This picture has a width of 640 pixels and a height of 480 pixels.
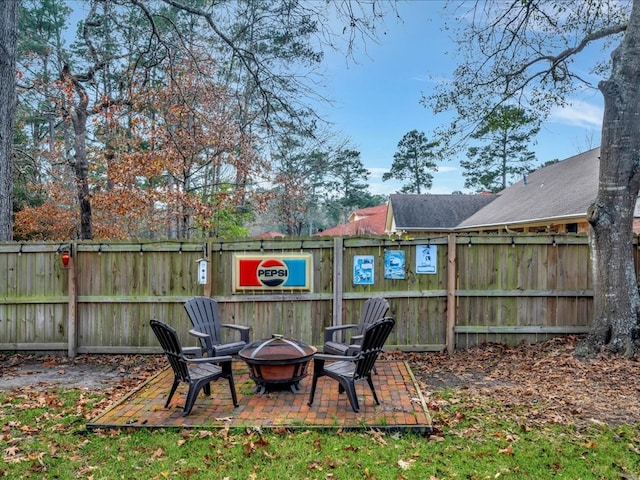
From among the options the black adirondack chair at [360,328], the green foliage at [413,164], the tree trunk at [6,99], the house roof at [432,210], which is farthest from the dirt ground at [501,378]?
the green foliage at [413,164]

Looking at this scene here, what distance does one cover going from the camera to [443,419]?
3.90 meters

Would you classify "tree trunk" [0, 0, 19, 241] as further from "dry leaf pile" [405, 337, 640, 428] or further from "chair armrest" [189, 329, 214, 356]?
"dry leaf pile" [405, 337, 640, 428]

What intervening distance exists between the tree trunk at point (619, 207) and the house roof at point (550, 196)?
→ 599 centimetres

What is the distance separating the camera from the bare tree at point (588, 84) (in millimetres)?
5703

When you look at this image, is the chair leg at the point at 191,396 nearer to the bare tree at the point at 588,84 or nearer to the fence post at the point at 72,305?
the fence post at the point at 72,305

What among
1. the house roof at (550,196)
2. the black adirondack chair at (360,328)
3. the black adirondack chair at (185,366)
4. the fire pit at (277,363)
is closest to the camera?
the black adirondack chair at (185,366)

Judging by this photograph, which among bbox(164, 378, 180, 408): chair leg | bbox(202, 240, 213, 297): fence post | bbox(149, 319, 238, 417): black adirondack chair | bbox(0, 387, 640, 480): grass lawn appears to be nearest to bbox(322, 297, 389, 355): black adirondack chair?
bbox(0, 387, 640, 480): grass lawn

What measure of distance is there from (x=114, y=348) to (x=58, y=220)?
1018 cm

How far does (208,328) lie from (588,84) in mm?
7905

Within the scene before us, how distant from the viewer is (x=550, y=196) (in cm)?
1502

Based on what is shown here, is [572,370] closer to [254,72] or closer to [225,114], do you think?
[254,72]

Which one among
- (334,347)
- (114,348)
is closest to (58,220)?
(114,348)

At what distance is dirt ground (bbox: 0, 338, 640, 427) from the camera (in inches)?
162

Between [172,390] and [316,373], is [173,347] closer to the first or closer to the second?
[172,390]
